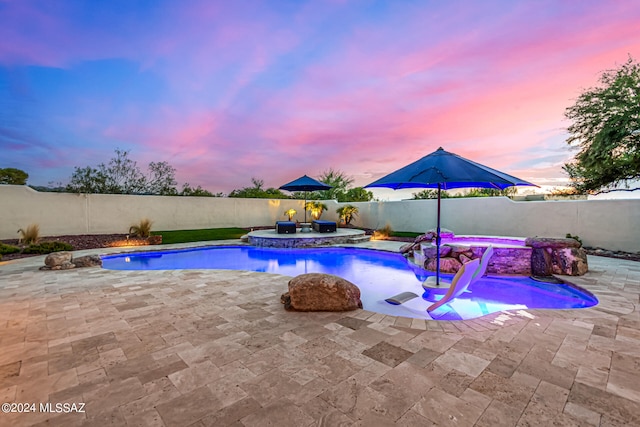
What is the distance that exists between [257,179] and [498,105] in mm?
20120

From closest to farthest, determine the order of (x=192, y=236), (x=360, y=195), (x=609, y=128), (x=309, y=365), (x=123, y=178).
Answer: (x=309, y=365) < (x=609, y=128) < (x=192, y=236) < (x=123, y=178) < (x=360, y=195)

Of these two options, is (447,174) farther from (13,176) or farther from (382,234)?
(13,176)

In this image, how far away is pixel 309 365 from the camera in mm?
2303

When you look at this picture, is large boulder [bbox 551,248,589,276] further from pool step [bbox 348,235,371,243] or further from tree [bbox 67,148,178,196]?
tree [bbox 67,148,178,196]

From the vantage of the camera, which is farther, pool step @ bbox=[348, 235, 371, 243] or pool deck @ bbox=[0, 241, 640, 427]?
pool step @ bbox=[348, 235, 371, 243]

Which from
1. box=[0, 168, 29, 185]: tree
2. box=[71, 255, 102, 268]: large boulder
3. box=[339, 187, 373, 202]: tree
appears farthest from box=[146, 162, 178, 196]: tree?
box=[339, 187, 373, 202]: tree

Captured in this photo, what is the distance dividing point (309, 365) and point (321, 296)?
1396 mm

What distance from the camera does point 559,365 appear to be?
2.27m

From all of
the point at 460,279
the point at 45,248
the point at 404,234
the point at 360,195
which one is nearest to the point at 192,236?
the point at 45,248

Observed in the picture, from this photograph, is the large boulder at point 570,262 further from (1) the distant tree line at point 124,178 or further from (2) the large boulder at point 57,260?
(1) the distant tree line at point 124,178

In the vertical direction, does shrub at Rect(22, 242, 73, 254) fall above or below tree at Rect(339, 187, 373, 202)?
below

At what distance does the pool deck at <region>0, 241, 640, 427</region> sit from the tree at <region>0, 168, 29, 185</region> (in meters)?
13.4

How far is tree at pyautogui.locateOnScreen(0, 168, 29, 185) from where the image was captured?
12188mm

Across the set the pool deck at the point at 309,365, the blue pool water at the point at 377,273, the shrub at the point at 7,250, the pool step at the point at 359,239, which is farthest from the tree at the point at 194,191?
the pool deck at the point at 309,365
